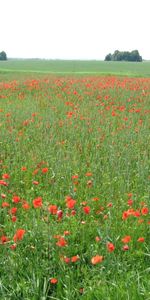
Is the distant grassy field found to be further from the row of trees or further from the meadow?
the row of trees

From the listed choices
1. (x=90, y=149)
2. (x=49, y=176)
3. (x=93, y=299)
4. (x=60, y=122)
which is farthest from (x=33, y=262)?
(x=60, y=122)

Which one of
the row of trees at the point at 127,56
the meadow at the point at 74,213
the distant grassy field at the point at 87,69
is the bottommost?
the meadow at the point at 74,213

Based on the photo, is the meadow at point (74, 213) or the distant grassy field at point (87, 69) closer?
the meadow at point (74, 213)

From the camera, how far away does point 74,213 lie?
11.9 ft

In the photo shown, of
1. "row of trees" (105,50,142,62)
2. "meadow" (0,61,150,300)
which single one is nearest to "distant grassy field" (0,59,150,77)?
"meadow" (0,61,150,300)

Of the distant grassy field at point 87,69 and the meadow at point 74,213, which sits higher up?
the distant grassy field at point 87,69

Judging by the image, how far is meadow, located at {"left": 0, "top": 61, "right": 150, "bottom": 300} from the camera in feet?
9.82

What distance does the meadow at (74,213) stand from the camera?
299 cm

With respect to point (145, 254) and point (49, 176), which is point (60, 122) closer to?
point (49, 176)

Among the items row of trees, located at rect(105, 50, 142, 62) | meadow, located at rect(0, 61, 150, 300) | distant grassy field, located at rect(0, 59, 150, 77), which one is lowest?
meadow, located at rect(0, 61, 150, 300)

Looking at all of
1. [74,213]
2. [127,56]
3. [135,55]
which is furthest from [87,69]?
[135,55]

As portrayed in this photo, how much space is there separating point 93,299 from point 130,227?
960 millimetres

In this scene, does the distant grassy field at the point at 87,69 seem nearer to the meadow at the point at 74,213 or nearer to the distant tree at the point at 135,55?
the meadow at the point at 74,213

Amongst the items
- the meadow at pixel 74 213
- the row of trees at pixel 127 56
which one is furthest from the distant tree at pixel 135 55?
the meadow at pixel 74 213
